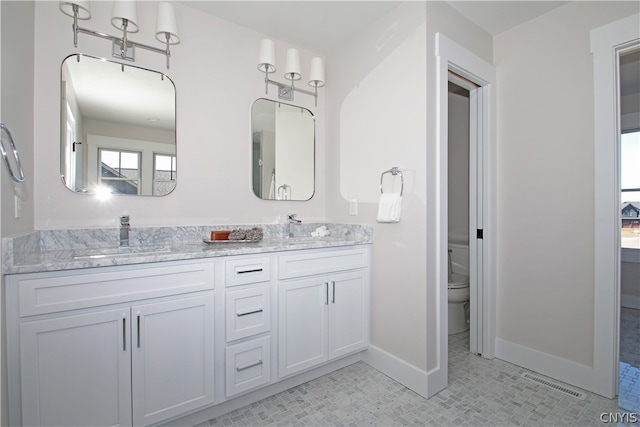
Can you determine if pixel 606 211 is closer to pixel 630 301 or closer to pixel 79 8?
pixel 630 301

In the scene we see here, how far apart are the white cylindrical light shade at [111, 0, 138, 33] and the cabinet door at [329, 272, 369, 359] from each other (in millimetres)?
1944

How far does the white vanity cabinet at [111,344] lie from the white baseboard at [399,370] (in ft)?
3.76

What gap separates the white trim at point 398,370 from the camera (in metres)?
1.85

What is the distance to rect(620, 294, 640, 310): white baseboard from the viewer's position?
3576mm

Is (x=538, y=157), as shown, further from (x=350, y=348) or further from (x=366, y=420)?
(x=366, y=420)

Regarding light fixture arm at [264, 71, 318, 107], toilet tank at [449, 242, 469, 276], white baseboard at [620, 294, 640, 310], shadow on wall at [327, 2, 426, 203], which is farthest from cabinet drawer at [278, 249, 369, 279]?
white baseboard at [620, 294, 640, 310]

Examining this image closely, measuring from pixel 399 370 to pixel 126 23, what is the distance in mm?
2695

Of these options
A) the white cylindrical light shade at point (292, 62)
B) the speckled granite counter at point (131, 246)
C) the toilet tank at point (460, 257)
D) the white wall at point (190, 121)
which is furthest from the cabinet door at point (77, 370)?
the toilet tank at point (460, 257)

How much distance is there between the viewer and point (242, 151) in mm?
2279

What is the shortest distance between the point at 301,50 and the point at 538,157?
2.01 metres

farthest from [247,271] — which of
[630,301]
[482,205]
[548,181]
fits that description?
[630,301]

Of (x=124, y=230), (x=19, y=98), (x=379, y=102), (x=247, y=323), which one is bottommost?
(x=247, y=323)

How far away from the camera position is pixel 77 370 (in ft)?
4.15

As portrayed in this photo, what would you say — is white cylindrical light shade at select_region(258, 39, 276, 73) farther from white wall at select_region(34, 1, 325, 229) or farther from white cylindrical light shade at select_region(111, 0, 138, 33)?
white cylindrical light shade at select_region(111, 0, 138, 33)
